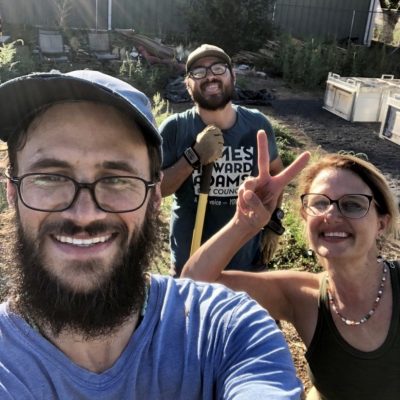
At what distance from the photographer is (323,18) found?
17953 millimetres

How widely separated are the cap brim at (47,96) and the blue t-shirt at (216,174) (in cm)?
158

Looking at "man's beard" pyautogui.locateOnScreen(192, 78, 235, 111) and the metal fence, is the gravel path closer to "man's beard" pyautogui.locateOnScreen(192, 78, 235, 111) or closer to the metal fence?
"man's beard" pyautogui.locateOnScreen(192, 78, 235, 111)

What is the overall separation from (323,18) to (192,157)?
16.9m

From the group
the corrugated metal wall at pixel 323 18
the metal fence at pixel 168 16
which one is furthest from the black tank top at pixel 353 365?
the corrugated metal wall at pixel 323 18

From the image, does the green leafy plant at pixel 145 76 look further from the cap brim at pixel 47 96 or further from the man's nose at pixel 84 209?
the man's nose at pixel 84 209

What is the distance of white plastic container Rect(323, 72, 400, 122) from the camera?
28.5 ft

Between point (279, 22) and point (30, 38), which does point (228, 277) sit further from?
point (279, 22)

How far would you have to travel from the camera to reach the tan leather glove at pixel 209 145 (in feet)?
9.04

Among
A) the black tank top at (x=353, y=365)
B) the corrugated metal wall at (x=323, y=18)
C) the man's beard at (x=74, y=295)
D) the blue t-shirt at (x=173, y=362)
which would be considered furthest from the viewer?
the corrugated metal wall at (x=323, y=18)

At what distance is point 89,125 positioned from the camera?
139 centimetres

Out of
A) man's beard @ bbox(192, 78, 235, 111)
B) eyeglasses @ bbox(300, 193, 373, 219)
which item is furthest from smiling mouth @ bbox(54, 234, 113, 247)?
man's beard @ bbox(192, 78, 235, 111)

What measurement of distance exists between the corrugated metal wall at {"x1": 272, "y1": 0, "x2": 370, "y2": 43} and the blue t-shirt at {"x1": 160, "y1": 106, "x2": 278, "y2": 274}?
15.3 m

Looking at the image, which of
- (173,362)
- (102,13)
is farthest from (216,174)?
(102,13)

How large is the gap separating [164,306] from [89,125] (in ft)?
1.75
